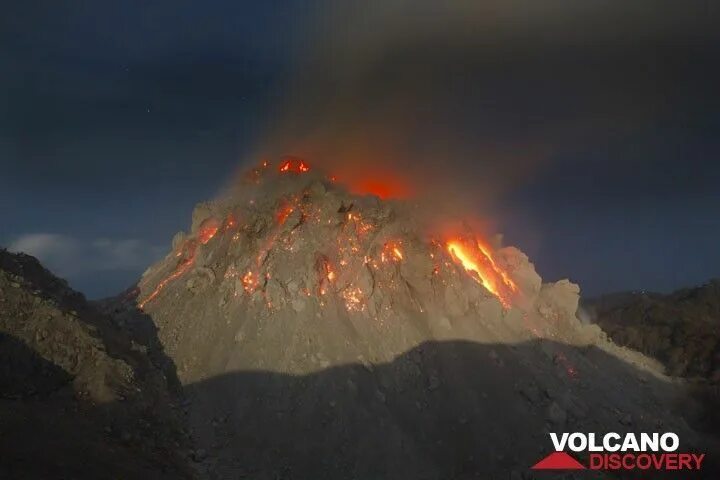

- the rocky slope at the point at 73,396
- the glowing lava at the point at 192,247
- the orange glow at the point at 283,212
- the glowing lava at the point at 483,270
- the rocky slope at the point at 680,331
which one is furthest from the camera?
the rocky slope at the point at 680,331

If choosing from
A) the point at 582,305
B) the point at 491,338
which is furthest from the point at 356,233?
the point at 582,305

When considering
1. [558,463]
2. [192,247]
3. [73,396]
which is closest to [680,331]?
[558,463]

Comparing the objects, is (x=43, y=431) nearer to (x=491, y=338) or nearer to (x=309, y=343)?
(x=309, y=343)

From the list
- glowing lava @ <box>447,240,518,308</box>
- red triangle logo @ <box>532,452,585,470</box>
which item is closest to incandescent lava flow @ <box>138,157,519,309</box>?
glowing lava @ <box>447,240,518,308</box>

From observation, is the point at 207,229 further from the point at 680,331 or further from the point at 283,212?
the point at 680,331

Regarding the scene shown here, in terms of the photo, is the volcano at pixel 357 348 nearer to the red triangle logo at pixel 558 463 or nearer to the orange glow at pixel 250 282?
the orange glow at pixel 250 282

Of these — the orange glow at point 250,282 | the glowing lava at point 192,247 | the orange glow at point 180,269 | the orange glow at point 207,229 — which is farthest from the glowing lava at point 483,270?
the orange glow at point 180,269

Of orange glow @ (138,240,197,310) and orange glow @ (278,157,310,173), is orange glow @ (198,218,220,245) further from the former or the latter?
orange glow @ (278,157,310,173)
